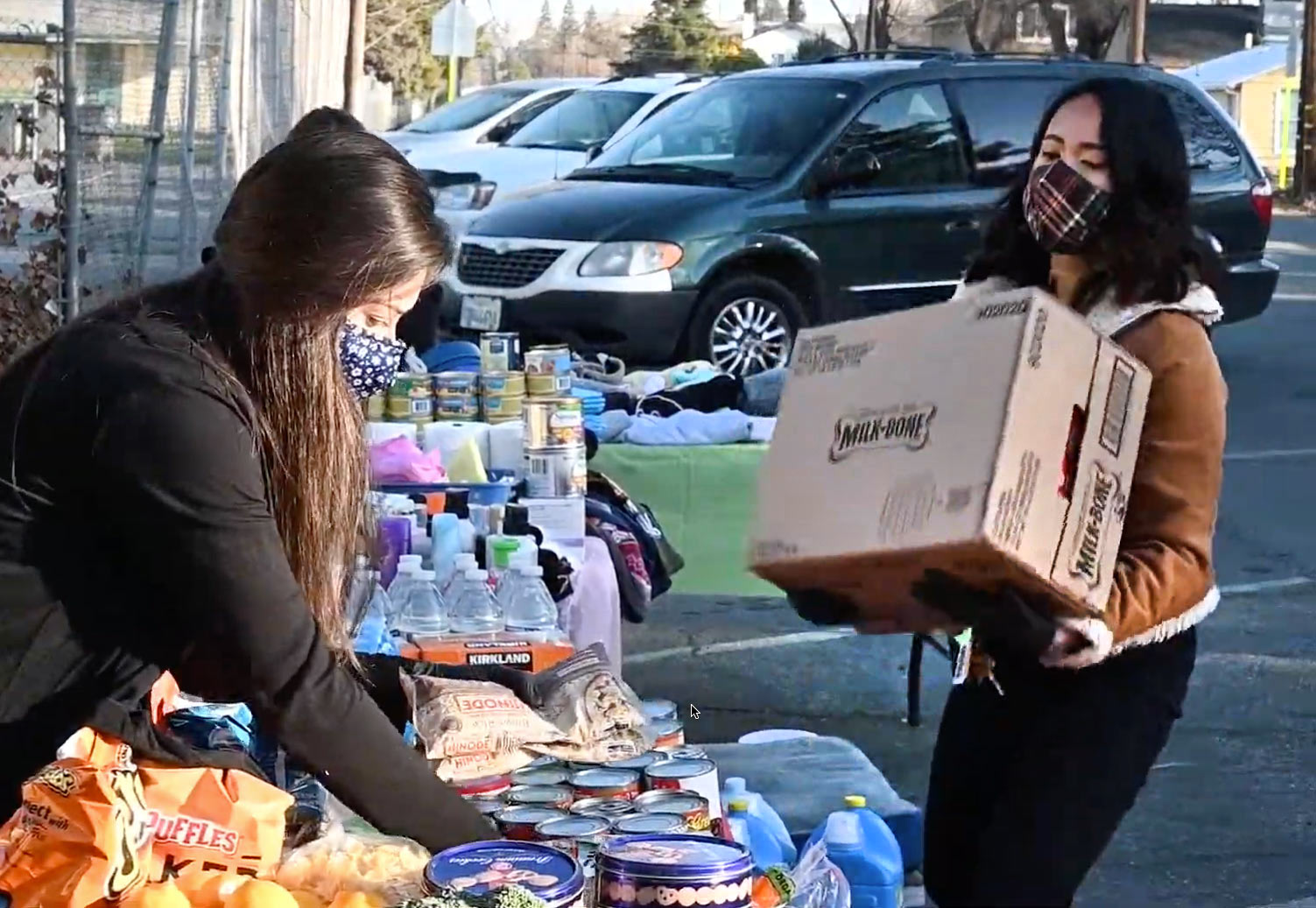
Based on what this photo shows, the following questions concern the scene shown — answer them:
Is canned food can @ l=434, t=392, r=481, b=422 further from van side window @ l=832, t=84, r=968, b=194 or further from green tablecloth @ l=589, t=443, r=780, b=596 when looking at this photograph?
van side window @ l=832, t=84, r=968, b=194

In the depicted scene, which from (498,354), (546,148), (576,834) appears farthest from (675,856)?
(546,148)

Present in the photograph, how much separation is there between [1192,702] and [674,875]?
443 centimetres

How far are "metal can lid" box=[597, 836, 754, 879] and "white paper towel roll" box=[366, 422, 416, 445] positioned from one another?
298 cm

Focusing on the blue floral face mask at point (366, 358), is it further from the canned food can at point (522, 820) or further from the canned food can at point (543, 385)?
the canned food can at point (543, 385)

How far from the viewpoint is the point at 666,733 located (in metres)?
3.44

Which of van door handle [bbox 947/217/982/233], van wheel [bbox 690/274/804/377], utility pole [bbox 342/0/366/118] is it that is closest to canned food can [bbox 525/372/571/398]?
van wheel [bbox 690/274/804/377]

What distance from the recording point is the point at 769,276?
1062 cm

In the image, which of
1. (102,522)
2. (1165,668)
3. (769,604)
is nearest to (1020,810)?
(1165,668)

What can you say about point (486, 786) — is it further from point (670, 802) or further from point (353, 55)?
point (353, 55)

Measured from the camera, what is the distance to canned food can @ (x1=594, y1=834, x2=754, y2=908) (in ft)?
7.73

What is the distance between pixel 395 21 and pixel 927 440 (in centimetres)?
4906

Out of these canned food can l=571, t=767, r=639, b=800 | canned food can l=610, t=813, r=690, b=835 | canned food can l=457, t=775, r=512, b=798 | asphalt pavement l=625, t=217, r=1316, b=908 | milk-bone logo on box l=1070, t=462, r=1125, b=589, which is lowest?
asphalt pavement l=625, t=217, r=1316, b=908

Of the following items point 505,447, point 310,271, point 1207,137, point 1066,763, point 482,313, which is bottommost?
point 482,313

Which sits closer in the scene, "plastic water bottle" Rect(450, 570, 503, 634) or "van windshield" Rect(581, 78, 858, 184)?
"plastic water bottle" Rect(450, 570, 503, 634)
